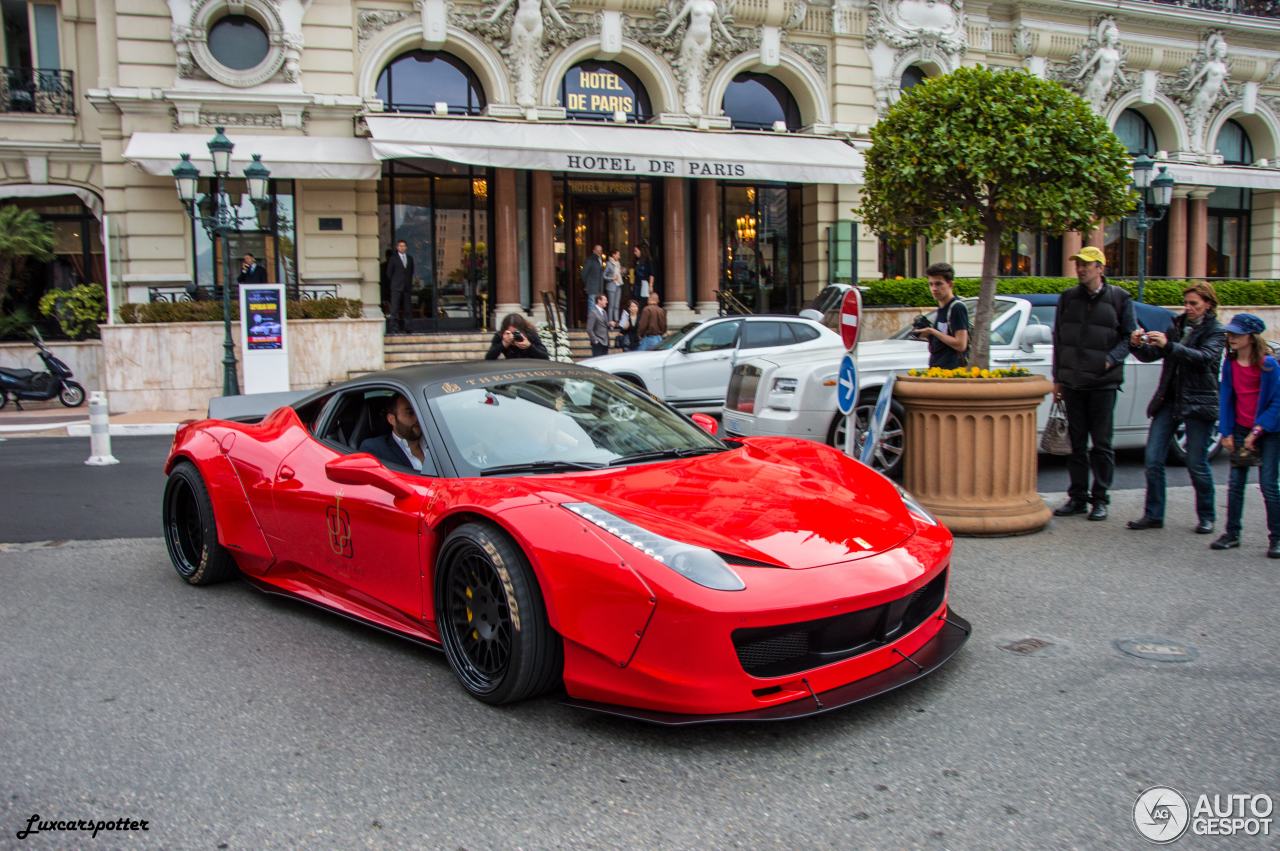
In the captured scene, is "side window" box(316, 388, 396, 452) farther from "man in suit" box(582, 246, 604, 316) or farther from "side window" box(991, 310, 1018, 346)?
"man in suit" box(582, 246, 604, 316)

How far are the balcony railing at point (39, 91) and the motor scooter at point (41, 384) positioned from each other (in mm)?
Answer: 5632

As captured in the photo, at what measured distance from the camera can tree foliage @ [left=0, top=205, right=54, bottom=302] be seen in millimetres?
20141

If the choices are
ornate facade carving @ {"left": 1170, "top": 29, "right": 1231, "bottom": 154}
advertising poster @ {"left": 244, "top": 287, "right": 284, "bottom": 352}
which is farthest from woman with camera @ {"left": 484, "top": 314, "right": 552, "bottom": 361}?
ornate facade carving @ {"left": 1170, "top": 29, "right": 1231, "bottom": 154}

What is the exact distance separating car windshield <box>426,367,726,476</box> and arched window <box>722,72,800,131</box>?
66.9 ft

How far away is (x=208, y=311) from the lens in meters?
17.8

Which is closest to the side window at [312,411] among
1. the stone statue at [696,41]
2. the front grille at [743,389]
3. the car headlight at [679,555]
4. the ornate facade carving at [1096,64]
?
the car headlight at [679,555]

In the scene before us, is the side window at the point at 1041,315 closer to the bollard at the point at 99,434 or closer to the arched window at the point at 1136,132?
the bollard at the point at 99,434

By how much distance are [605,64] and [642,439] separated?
66.7 feet

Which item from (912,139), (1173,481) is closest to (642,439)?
(912,139)

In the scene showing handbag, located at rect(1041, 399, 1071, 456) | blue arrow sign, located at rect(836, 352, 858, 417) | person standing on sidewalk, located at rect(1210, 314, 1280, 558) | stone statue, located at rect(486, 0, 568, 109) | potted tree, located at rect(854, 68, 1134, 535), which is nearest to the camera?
person standing on sidewalk, located at rect(1210, 314, 1280, 558)

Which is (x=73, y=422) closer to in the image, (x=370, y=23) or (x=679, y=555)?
(x=370, y=23)

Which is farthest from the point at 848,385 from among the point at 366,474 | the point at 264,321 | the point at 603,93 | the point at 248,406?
the point at 603,93

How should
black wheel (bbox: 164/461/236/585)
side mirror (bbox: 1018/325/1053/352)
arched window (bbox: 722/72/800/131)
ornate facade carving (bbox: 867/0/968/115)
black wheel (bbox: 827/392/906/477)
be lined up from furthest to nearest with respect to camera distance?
arched window (bbox: 722/72/800/131), ornate facade carving (bbox: 867/0/968/115), side mirror (bbox: 1018/325/1053/352), black wheel (bbox: 827/392/906/477), black wheel (bbox: 164/461/236/585)

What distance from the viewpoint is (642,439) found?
4.87 metres
